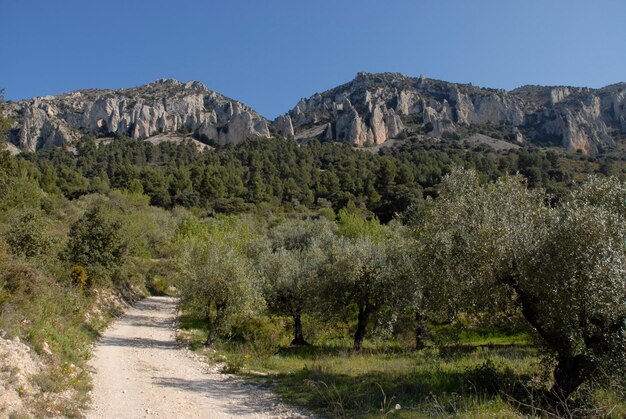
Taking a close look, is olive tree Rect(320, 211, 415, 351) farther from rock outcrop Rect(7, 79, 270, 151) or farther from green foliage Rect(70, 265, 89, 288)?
rock outcrop Rect(7, 79, 270, 151)

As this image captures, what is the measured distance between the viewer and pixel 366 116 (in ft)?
486

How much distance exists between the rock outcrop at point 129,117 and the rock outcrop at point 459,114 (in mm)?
20296

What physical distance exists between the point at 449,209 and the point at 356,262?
869 cm

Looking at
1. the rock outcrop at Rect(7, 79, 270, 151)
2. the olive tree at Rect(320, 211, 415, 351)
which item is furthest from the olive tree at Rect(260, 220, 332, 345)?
the rock outcrop at Rect(7, 79, 270, 151)

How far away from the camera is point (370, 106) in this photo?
15175cm

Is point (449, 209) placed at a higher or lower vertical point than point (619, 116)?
lower

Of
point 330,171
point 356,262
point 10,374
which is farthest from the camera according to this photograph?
point 330,171

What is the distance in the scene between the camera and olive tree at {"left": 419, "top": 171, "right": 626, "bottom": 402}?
28.0 feet

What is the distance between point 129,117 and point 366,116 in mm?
85254

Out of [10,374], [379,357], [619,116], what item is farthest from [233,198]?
[619,116]

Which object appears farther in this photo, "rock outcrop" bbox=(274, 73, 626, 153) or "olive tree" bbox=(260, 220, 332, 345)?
"rock outcrop" bbox=(274, 73, 626, 153)

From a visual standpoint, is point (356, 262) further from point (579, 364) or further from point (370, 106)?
point (370, 106)

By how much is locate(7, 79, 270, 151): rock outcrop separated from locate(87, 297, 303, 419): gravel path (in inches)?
5114

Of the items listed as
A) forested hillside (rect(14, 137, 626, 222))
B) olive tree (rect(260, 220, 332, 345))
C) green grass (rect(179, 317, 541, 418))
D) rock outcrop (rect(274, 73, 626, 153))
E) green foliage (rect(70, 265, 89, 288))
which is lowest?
green grass (rect(179, 317, 541, 418))
